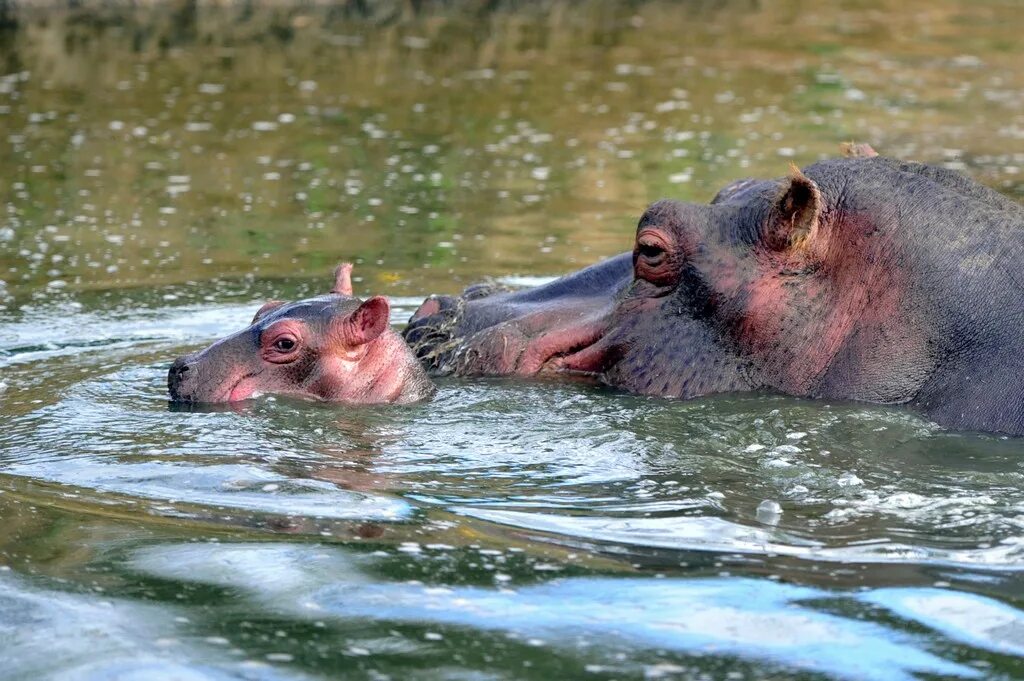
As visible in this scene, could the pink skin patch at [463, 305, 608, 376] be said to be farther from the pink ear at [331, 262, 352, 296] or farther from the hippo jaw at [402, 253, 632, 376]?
the pink ear at [331, 262, 352, 296]

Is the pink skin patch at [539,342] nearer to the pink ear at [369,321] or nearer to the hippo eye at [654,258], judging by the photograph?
the hippo eye at [654,258]

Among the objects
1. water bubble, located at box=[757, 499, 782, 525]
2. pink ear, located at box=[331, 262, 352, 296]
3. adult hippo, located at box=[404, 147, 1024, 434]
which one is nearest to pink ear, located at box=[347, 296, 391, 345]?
adult hippo, located at box=[404, 147, 1024, 434]

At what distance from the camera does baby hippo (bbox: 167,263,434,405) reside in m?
5.96

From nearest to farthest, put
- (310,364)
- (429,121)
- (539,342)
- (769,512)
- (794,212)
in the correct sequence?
(769,512) → (794,212) → (539,342) → (310,364) → (429,121)

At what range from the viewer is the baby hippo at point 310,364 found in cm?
596

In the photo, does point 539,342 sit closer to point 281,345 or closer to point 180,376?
point 281,345

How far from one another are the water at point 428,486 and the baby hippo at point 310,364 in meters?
0.14

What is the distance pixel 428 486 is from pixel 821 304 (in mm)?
1455

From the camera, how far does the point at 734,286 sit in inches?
213

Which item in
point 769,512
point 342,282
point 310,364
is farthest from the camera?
point 342,282

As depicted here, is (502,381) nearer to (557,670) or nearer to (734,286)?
(734,286)

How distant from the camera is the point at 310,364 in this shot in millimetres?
6039

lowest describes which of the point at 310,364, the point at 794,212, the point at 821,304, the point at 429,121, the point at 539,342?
the point at 429,121

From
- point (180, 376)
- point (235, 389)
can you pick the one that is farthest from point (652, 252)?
point (180, 376)
